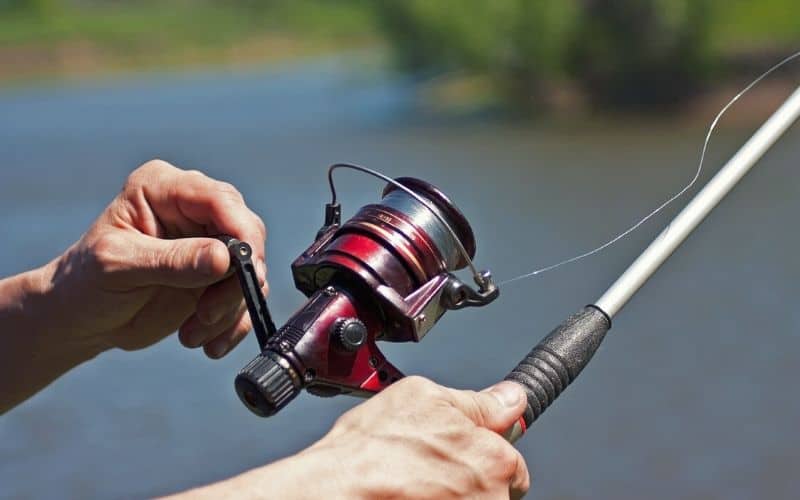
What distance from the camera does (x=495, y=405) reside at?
4.69ft

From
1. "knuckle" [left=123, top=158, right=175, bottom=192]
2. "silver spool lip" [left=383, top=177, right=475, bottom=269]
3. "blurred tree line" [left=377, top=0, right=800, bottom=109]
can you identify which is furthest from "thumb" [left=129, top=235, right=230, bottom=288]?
"blurred tree line" [left=377, top=0, right=800, bottom=109]

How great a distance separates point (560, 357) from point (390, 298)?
24 cm

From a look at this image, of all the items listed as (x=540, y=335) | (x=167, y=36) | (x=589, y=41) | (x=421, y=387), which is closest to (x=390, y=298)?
(x=421, y=387)

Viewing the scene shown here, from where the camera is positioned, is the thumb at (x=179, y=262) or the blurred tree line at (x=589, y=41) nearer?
the thumb at (x=179, y=262)

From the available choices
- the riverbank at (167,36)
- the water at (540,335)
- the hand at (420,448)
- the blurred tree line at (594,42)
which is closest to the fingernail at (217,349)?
the hand at (420,448)

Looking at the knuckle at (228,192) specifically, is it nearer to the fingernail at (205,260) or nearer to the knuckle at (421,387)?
the fingernail at (205,260)

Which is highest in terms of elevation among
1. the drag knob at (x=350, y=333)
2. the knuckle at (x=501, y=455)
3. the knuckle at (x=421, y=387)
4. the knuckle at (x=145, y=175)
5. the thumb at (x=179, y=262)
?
the knuckle at (x=145, y=175)

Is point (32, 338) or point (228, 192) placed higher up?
point (228, 192)

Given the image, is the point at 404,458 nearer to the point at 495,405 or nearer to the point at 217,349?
the point at 495,405

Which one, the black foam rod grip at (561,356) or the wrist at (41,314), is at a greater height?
the wrist at (41,314)

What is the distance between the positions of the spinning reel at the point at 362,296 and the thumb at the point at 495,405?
0.62 feet

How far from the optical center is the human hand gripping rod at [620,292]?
5.24ft

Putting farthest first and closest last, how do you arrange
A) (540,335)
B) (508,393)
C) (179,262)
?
(540,335) → (179,262) → (508,393)

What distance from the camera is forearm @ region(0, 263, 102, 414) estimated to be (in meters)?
1.86
